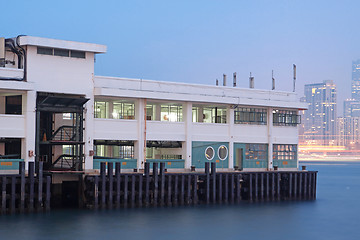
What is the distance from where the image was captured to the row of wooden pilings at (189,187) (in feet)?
175

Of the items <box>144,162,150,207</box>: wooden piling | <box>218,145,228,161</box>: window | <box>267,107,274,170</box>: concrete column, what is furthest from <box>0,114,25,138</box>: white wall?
<box>267,107,274,170</box>: concrete column

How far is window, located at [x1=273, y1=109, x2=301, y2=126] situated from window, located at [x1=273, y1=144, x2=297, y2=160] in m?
2.22

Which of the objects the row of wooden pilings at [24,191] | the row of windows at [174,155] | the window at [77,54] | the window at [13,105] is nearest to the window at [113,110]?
the row of windows at [174,155]

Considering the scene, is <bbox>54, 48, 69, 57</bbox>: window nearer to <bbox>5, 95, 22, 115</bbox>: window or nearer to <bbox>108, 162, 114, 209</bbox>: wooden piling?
<bbox>5, 95, 22, 115</bbox>: window

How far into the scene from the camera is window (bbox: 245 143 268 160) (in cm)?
6606

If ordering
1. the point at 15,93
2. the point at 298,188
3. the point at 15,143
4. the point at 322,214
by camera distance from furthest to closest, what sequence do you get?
the point at 298,188
the point at 322,214
the point at 15,143
the point at 15,93

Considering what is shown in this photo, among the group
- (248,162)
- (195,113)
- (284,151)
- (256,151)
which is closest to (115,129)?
(195,113)

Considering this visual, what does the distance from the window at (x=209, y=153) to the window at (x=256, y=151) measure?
4.06 metres

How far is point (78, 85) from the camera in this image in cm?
5581

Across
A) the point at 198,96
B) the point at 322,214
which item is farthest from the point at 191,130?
the point at 322,214

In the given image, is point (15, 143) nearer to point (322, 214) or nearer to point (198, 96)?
point (198, 96)

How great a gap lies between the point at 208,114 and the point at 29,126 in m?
21.0

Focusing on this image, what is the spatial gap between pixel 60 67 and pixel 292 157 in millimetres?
27017

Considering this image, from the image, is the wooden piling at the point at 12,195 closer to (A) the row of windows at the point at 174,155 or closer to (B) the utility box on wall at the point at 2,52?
(B) the utility box on wall at the point at 2,52
